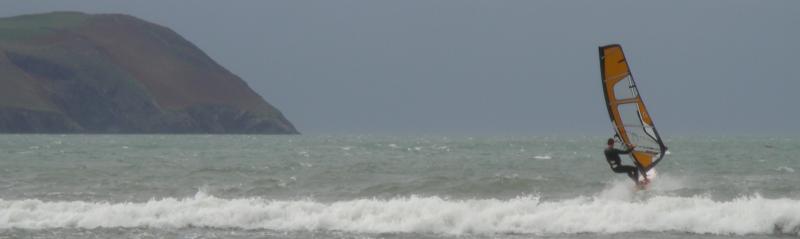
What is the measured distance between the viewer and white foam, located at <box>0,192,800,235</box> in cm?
1995

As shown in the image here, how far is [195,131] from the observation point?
16412cm

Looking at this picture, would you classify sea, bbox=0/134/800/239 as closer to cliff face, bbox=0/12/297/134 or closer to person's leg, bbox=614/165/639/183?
person's leg, bbox=614/165/639/183

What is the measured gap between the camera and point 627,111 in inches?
813

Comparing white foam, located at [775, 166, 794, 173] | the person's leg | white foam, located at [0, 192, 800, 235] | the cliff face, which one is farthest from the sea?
the cliff face

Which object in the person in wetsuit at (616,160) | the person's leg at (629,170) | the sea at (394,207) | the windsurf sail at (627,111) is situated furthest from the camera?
the person's leg at (629,170)

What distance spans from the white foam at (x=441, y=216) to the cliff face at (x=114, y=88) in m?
131

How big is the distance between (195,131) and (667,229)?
486ft

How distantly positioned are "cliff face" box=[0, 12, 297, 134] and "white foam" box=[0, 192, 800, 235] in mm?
130911

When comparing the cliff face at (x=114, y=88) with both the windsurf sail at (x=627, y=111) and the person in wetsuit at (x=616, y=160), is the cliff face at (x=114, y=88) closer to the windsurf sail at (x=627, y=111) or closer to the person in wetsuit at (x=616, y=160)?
the person in wetsuit at (x=616, y=160)

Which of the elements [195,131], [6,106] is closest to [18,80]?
[6,106]

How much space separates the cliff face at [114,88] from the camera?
15462cm

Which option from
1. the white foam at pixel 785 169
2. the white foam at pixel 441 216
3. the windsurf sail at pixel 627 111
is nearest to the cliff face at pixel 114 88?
the white foam at pixel 785 169

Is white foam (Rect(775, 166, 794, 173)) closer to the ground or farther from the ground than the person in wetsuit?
closer to the ground

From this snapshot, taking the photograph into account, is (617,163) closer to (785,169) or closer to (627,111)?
(627,111)
